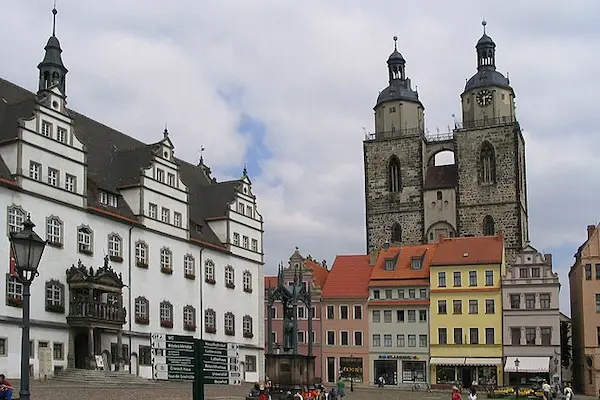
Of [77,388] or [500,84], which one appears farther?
[500,84]

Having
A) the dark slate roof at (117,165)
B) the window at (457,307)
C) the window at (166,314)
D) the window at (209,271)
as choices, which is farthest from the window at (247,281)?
the window at (457,307)

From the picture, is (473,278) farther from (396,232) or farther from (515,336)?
(396,232)

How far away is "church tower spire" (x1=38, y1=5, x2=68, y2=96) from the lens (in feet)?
173

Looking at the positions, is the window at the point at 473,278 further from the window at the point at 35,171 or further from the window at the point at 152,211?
the window at the point at 35,171

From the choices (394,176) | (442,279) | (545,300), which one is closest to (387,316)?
(442,279)

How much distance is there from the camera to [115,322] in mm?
44812

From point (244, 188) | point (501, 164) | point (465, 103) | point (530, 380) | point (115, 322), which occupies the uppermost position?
point (465, 103)

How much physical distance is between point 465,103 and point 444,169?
7.00m

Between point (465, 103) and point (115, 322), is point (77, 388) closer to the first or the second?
point (115, 322)

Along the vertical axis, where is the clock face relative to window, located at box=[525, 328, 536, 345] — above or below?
above

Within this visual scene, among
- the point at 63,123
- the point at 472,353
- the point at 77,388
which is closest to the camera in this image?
the point at 77,388

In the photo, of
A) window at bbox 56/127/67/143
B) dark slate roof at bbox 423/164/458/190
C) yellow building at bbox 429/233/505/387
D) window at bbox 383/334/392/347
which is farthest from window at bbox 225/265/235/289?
dark slate roof at bbox 423/164/458/190

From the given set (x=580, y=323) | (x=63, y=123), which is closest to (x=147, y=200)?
(x=63, y=123)

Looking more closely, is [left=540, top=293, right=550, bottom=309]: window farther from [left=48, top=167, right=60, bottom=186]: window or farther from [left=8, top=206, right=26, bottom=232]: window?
[left=8, top=206, right=26, bottom=232]: window
